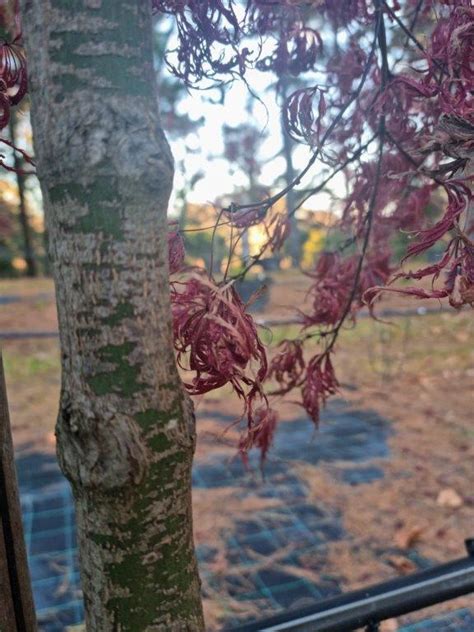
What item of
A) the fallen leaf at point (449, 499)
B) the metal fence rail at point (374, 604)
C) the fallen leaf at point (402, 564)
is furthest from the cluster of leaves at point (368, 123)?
the fallen leaf at point (449, 499)

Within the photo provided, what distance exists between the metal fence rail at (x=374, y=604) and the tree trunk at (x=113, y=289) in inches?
17.1

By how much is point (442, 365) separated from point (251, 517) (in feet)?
11.0

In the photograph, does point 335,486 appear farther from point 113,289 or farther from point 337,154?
point 113,289

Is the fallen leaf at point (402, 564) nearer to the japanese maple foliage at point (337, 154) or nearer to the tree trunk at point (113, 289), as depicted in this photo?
the japanese maple foliage at point (337, 154)

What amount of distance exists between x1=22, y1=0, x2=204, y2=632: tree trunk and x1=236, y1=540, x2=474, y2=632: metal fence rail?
17.1 inches

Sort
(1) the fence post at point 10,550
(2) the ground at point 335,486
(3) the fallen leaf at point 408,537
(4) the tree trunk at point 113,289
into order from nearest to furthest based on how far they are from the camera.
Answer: (4) the tree trunk at point 113,289 < (1) the fence post at point 10,550 < (2) the ground at point 335,486 < (3) the fallen leaf at point 408,537

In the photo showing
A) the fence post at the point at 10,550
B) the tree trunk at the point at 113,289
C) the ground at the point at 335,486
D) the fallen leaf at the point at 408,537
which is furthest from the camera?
the fallen leaf at the point at 408,537

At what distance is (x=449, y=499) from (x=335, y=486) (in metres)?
0.60

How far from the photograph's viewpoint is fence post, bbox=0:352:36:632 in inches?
38.6

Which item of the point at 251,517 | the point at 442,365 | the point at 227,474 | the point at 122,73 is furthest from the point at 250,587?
the point at 442,365

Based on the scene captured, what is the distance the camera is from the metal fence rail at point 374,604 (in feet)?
3.72

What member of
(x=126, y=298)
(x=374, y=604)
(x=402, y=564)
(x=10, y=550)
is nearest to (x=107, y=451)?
(x=126, y=298)

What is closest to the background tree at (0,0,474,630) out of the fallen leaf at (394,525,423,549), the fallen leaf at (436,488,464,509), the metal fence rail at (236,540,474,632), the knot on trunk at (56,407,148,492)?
the knot on trunk at (56,407,148,492)

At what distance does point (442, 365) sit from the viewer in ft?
18.9
